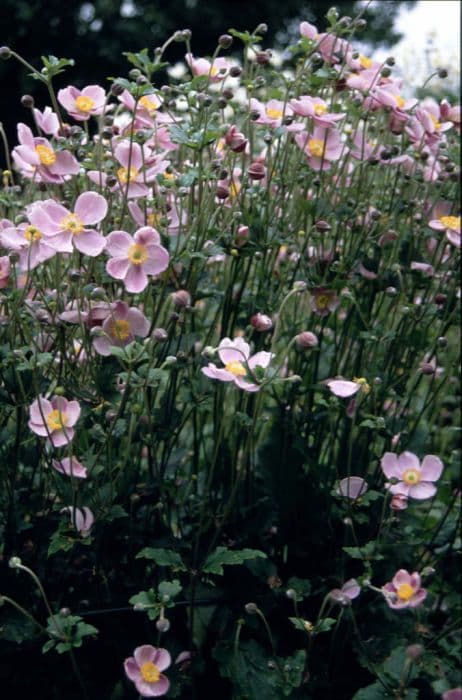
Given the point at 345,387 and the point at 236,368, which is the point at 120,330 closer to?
the point at 236,368

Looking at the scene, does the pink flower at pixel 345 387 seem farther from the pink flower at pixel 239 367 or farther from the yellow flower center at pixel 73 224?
the yellow flower center at pixel 73 224

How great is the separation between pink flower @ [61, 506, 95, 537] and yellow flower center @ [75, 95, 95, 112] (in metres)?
0.76

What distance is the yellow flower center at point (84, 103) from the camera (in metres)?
1.54

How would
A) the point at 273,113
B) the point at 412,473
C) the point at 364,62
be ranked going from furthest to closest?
the point at 364,62
the point at 273,113
the point at 412,473

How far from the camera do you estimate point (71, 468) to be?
1.34m

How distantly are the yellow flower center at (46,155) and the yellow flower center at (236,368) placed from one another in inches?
19.2

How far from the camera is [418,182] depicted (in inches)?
71.7

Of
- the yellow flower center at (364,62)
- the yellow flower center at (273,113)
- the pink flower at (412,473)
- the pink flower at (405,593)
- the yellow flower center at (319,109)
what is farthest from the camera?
the yellow flower center at (364,62)

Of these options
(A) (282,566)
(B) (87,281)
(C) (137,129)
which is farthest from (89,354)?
(A) (282,566)

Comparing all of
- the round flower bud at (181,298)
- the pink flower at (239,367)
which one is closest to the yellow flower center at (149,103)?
the round flower bud at (181,298)

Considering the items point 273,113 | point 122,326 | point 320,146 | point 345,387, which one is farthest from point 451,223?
point 122,326

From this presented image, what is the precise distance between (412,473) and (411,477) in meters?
0.01

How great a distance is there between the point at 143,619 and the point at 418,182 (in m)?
1.13

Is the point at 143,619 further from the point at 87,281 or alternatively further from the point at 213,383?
the point at 87,281
